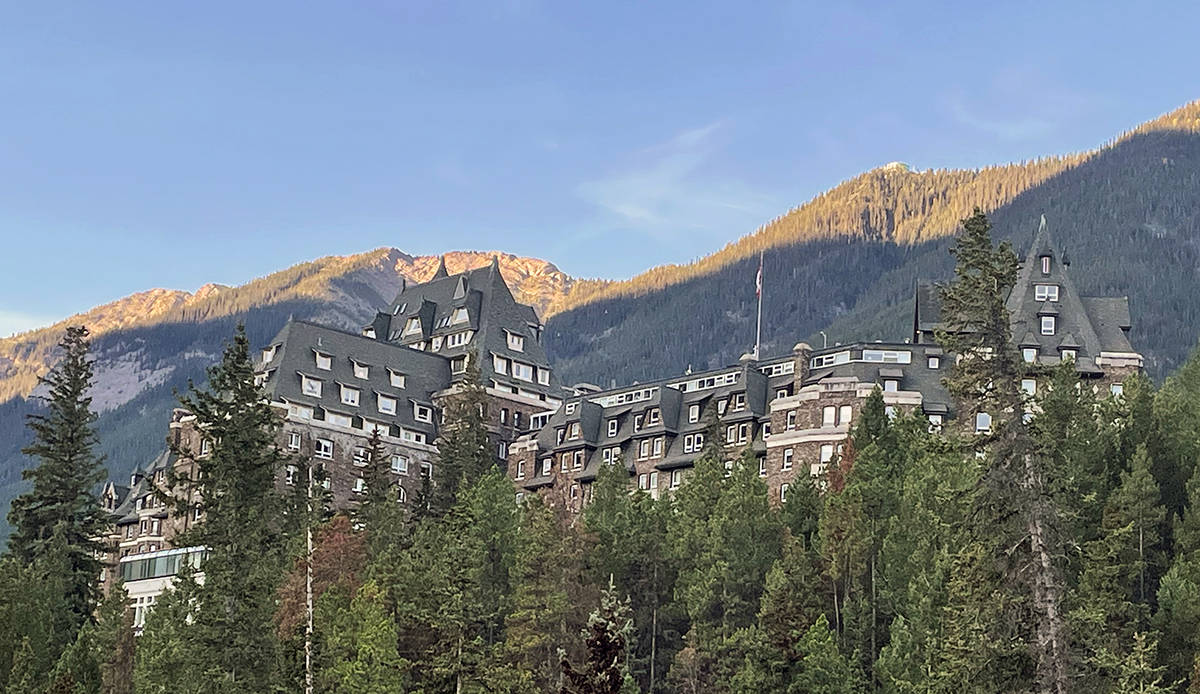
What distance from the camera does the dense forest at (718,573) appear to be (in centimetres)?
4528

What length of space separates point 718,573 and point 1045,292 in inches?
1894

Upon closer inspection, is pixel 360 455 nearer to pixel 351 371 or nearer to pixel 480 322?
pixel 351 371

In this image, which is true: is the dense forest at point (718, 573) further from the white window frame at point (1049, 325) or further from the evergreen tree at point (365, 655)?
the white window frame at point (1049, 325)

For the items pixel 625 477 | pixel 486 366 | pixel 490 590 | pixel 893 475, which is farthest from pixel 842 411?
pixel 486 366

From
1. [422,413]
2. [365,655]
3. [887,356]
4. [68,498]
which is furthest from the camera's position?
[422,413]

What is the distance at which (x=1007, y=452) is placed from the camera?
4469cm

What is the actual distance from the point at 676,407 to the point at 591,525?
127 feet

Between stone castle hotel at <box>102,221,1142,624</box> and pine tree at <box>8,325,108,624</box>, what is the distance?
3.84 m

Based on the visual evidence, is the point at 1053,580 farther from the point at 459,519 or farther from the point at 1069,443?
the point at 459,519

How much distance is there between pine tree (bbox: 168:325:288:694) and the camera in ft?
200

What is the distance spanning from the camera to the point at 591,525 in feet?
284

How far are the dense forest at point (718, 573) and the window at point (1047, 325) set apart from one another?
17.3 metres

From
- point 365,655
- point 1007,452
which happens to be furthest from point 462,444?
point 1007,452

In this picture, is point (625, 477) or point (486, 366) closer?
point (625, 477)
